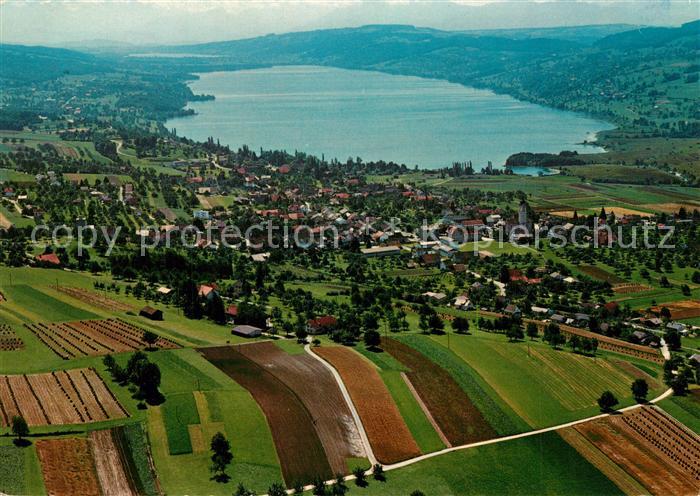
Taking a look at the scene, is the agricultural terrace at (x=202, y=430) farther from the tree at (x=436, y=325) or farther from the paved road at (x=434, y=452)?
the tree at (x=436, y=325)

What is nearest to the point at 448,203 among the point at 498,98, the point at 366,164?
the point at 366,164

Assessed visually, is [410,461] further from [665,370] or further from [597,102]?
[597,102]

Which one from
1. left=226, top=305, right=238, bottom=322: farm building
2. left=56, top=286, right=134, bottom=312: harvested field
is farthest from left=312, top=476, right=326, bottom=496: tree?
left=56, top=286, right=134, bottom=312: harvested field

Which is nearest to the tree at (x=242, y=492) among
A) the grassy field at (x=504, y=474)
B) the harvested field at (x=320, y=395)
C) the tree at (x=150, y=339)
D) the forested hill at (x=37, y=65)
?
the harvested field at (x=320, y=395)

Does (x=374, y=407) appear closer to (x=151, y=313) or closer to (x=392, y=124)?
(x=151, y=313)

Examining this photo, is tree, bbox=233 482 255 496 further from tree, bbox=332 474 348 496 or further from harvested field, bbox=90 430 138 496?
harvested field, bbox=90 430 138 496

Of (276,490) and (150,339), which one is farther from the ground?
(150,339)

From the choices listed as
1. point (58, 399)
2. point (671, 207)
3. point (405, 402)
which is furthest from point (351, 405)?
point (671, 207)
